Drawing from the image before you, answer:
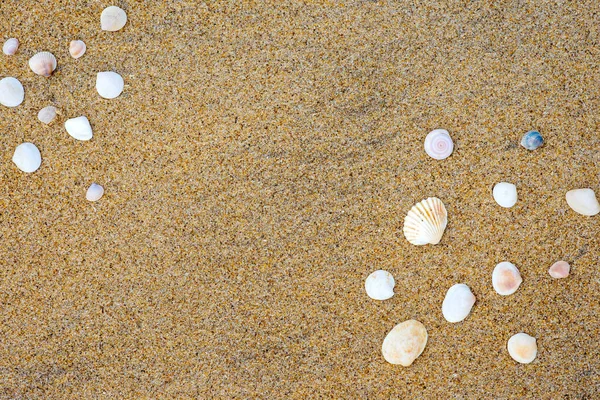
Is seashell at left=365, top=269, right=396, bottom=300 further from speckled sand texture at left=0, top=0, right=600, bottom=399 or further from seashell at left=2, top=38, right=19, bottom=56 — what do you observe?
seashell at left=2, top=38, right=19, bottom=56

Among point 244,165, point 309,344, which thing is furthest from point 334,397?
point 244,165

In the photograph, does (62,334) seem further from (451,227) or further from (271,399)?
(451,227)

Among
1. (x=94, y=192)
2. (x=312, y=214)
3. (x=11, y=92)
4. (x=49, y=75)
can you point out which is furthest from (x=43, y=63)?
(x=312, y=214)

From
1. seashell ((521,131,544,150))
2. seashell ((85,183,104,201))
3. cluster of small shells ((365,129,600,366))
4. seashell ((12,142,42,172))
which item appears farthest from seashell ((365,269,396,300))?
seashell ((12,142,42,172))

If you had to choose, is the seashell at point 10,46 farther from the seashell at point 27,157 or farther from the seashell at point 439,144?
the seashell at point 439,144

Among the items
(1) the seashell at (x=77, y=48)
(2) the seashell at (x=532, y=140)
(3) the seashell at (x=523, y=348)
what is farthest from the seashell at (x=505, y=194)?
(1) the seashell at (x=77, y=48)

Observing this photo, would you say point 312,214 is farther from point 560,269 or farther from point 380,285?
point 560,269
